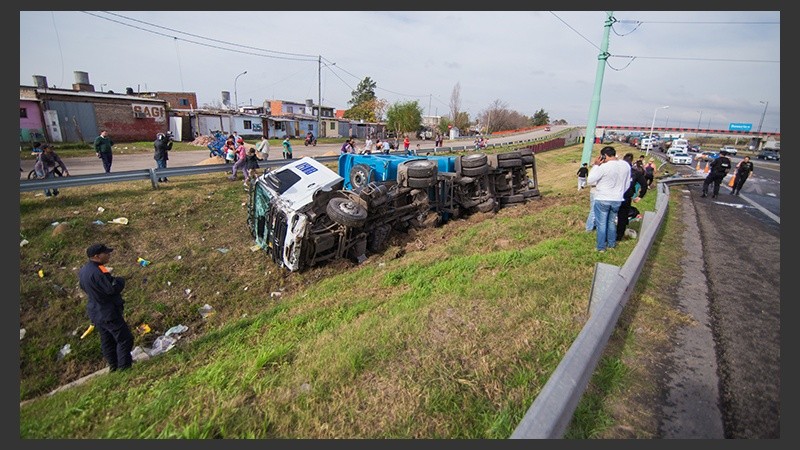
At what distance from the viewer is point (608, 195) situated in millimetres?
4734

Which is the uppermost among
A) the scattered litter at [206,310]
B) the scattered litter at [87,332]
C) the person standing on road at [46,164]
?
the person standing on road at [46,164]

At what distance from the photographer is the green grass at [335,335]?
2.12 metres

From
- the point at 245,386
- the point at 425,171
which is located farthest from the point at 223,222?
the point at 245,386

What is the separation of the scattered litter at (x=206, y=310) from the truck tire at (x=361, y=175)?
3.84 m

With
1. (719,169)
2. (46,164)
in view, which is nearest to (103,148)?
(46,164)

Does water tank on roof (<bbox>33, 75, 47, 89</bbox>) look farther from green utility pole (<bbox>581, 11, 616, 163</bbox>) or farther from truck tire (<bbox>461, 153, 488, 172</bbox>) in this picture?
green utility pole (<bbox>581, 11, 616, 163</bbox>)

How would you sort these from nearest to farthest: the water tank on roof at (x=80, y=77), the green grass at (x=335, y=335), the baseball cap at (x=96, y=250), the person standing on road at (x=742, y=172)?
the green grass at (x=335, y=335) → the baseball cap at (x=96, y=250) → the person standing on road at (x=742, y=172) → the water tank on roof at (x=80, y=77)

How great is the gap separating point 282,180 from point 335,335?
12.8ft

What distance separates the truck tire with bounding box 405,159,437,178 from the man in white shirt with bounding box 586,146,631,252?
10.3ft

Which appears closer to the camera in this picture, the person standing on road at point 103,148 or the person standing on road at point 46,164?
the person standing on road at point 46,164

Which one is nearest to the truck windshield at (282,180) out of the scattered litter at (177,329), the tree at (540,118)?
the scattered litter at (177,329)

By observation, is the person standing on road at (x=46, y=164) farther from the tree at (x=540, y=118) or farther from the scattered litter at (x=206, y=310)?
the tree at (x=540, y=118)

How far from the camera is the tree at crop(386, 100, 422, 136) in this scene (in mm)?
54844

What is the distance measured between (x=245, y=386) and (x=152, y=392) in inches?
39.6
